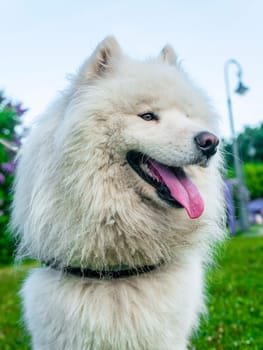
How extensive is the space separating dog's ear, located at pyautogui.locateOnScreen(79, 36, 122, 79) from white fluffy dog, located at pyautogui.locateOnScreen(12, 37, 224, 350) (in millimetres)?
33

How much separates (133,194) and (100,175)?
0.72ft

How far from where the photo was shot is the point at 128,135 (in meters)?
2.63

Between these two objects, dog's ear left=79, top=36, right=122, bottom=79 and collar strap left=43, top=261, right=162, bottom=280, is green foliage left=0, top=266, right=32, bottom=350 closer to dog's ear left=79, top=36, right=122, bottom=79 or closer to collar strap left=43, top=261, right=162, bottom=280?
collar strap left=43, top=261, right=162, bottom=280

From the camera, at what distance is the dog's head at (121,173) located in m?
2.60

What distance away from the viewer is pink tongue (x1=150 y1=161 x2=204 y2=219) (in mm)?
2605

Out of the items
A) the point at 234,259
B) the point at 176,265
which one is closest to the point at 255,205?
the point at 234,259

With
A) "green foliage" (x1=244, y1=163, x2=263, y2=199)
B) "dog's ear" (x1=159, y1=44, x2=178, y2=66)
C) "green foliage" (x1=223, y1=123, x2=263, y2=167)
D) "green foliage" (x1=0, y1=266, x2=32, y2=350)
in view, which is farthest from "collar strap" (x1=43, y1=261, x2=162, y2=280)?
"green foliage" (x1=223, y1=123, x2=263, y2=167)

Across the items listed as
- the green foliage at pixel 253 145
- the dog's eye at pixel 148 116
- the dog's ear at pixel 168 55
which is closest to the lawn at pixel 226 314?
the dog's eye at pixel 148 116

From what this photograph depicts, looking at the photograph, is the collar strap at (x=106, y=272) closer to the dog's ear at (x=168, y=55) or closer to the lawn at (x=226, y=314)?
the lawn at (x=226, y=314)

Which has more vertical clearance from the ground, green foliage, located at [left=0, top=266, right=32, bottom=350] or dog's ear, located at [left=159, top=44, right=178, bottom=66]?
dog's ear, located at [left=159, top=44, right=178, bottom=66]

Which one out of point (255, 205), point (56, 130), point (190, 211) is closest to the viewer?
point (190, 211)

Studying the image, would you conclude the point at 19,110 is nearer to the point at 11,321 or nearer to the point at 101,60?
the point at 11,321

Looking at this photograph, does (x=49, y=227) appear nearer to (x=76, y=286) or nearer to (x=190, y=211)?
(x=76, y=286)

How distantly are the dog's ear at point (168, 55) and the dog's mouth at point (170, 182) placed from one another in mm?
813
